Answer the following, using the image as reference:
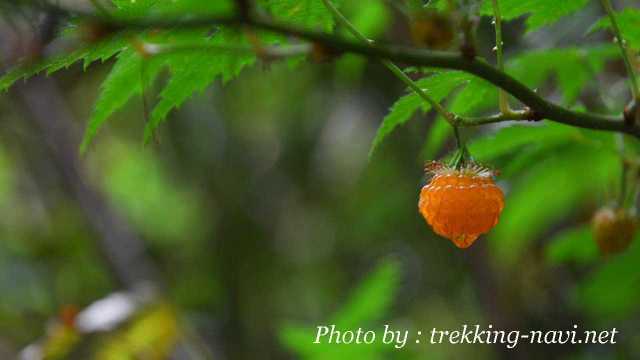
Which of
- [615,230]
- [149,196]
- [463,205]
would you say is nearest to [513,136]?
[615,230]

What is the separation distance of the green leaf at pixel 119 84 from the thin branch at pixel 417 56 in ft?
1.51

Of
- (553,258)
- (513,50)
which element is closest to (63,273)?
(513,50)

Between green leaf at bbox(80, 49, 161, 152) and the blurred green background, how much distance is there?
183cm

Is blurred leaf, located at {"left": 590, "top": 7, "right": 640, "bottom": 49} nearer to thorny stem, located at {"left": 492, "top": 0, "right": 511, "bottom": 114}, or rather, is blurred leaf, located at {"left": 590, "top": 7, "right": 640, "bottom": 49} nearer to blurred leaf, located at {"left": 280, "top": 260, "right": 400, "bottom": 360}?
thorny stem, located at {"left": 492, "top": 0, "right": 511, "bottom": 114}

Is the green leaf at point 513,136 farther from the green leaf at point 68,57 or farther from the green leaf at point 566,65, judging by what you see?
the green leaf at point 68,57

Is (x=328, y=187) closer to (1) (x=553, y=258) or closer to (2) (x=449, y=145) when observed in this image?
(2) (x=449, y=145)

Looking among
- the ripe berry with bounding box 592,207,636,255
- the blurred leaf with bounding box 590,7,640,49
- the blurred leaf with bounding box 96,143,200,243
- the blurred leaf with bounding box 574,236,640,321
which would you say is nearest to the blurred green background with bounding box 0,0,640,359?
the blurred leaf with bounding box 96,143,200,243

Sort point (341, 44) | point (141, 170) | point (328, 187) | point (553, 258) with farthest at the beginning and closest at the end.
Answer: point (141, 170), point (328, 187), point (553, 258), point (341, 44)

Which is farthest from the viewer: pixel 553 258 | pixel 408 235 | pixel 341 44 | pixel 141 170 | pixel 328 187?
pixel 141 170

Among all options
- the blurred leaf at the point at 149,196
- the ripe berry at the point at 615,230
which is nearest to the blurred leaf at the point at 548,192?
the ripe berry at the point at 615,230

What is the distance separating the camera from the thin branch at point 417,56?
0.77 metres

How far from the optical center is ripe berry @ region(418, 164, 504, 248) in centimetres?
136

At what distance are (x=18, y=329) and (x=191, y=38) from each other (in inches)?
133

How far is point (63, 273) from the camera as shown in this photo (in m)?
4.31
